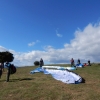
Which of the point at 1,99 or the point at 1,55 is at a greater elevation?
the point at 1,55

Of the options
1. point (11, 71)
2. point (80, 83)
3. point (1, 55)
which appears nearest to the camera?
point (80, 83)

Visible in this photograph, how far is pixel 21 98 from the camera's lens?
11.8 metres

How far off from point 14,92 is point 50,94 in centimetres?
302

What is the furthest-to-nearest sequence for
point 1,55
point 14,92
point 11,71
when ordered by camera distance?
point 1,55 < point 11,71 < point 14,92

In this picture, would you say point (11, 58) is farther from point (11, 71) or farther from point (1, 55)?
point (11, 71)

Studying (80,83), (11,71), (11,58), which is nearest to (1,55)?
(11,58)

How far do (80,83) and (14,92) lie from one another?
20.1ft

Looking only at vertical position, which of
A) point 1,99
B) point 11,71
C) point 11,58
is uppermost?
point 11,58

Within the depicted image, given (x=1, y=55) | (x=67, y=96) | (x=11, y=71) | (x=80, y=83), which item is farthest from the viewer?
(x=1, y=55)

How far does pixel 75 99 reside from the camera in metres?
11.0

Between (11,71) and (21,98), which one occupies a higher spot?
(11,71)

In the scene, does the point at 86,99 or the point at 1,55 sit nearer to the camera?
the point at 86,99

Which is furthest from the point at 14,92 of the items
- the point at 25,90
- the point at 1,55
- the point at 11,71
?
the point at 1,55

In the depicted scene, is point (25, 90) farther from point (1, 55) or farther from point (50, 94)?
point (1, 55)
